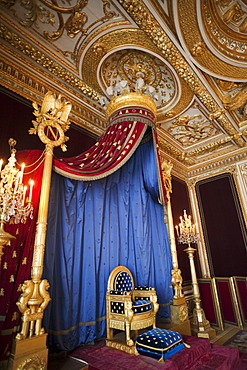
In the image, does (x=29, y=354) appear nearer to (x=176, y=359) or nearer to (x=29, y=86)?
(x=176, y=359)

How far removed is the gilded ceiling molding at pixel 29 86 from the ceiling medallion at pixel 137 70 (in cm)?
74

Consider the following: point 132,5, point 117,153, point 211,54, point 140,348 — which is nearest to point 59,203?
point 117,153

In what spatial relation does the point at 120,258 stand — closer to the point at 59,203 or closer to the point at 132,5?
the point at 59,203

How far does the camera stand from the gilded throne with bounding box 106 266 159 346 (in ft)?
8.79

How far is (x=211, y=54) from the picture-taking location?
3.54m

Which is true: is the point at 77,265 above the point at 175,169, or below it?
below

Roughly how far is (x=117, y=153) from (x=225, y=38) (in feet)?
8.44

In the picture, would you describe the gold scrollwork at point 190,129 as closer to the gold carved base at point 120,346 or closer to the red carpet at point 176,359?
the red carpet at point 176,359

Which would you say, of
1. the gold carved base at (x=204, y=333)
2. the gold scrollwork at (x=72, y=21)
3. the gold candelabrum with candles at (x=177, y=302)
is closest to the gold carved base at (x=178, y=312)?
the gold candelabrum with candles at (x=177, y=302)

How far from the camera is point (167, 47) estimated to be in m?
3.33

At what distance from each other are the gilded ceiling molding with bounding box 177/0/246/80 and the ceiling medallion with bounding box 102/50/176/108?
59cm

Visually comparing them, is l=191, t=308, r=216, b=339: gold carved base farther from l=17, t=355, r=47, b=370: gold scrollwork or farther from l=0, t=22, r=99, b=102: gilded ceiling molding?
l=0, t=22, r=99, b=102: gilded ceiling molding

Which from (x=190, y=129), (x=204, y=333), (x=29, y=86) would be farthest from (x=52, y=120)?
(x=204, y=333)

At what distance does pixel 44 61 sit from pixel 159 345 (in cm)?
411
